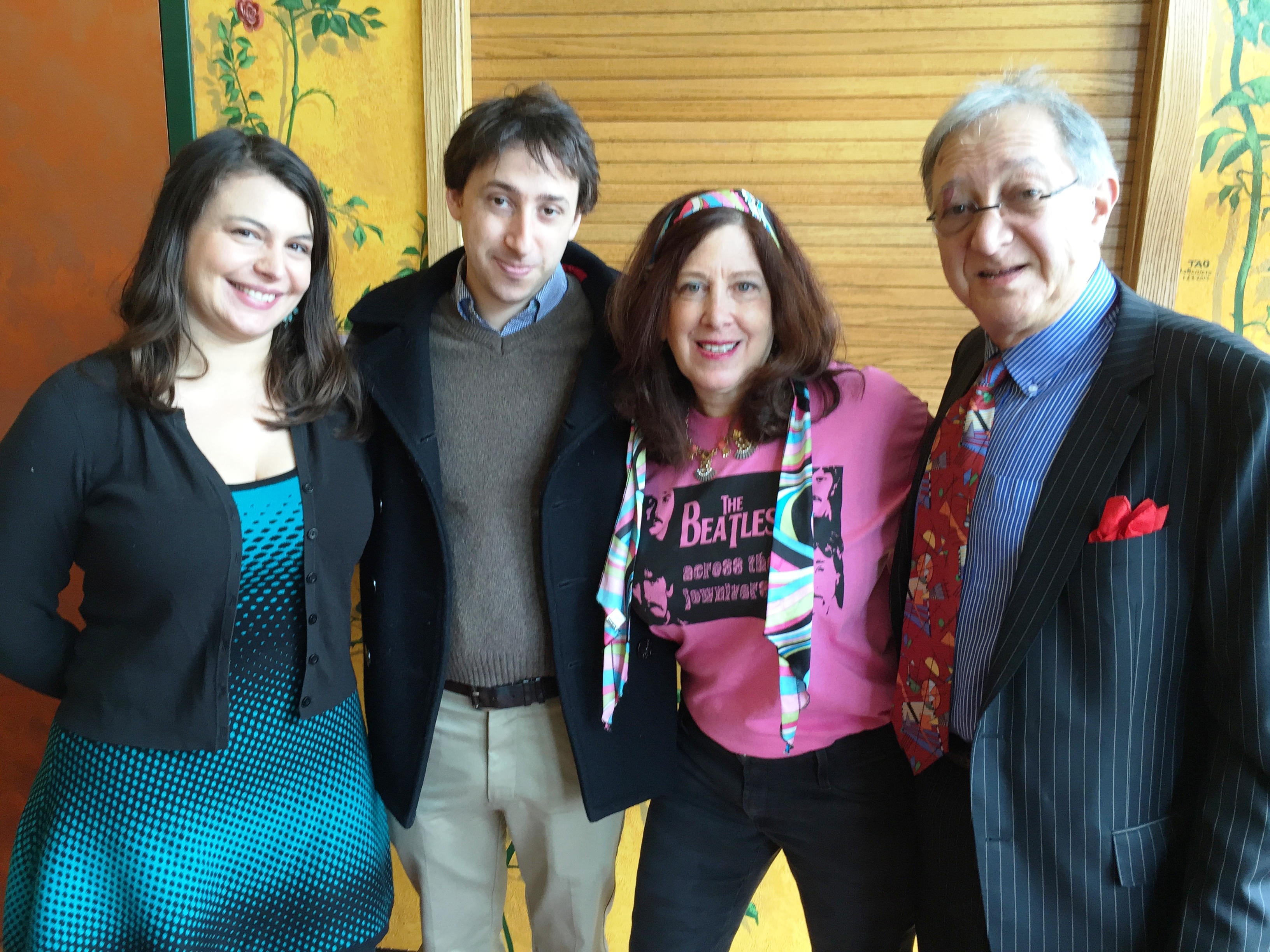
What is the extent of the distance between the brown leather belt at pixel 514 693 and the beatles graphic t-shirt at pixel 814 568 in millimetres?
243

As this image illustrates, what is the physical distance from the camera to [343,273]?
2018 millimetres

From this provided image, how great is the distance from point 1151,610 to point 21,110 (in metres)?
2.52

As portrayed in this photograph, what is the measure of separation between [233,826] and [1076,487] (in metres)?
1.34

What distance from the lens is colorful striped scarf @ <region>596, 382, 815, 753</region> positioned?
1.39 metres

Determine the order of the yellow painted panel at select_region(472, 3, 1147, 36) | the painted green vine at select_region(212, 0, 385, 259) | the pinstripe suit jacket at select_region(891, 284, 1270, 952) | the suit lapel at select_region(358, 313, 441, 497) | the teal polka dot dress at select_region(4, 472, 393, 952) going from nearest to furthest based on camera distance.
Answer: the pinstripe suit jacket at select_region(891, 284, 1270, 952), the teal polka dot dress at select_region(4, 472, 393, 952), the suit lapel at select_region(358, 313, 441, 497), the yellow painted panel at select_region(472, 3, 1147, 36), the painted green vine at select_region(212, 0, 385, 259)

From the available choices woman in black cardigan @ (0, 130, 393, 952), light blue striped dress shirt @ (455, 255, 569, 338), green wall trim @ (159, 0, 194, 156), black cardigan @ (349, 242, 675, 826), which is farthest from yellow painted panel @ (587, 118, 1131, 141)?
green wall trim @ (159, 0, 194, 156)

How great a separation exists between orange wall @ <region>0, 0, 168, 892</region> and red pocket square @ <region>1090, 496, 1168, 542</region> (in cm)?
207

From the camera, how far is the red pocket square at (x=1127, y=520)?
3.37 ft

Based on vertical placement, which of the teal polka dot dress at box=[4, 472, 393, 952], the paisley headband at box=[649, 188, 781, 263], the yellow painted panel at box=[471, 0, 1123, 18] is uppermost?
the yellow painted panel at box=[471, 0, 1123, 18]

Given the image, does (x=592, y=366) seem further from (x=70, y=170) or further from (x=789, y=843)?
(x=70, y=170)

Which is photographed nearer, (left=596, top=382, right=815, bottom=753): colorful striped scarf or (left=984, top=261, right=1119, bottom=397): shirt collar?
(left=984, top=261, right=1119, bottom=397): shirt collar

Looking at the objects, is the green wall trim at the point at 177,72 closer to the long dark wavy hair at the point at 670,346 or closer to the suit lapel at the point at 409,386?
the suit lapel at the point at 409,386

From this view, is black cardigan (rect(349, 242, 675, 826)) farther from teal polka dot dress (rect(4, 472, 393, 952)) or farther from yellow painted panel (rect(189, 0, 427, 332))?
yellow painted panel (rect(189, 0, 427, 332))

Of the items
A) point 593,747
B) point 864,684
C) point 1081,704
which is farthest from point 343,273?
point 1081,704
